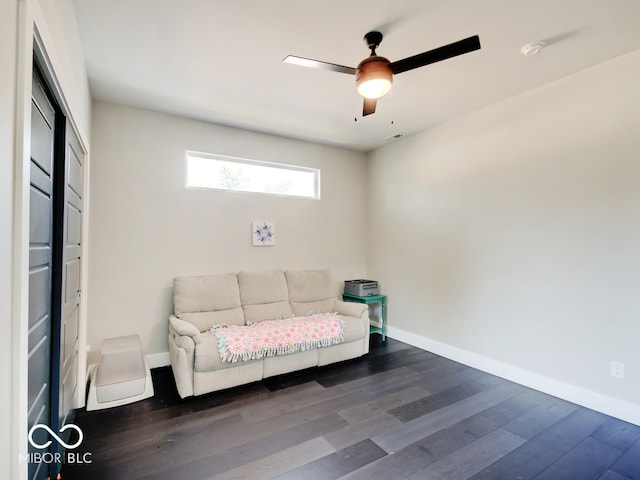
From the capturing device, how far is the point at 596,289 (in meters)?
2.55

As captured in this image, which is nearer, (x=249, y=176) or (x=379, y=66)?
(x=379, y=66)

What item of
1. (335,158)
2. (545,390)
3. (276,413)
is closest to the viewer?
(276,413)

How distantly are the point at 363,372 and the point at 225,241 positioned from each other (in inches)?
84.0

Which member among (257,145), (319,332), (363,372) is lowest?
→ (363,372)

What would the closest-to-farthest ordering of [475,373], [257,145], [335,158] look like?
1. [475,373]
2. [257,145]
3. [335,158]

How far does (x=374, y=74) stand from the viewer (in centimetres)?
196

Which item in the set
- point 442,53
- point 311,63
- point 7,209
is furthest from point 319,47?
point 7,209

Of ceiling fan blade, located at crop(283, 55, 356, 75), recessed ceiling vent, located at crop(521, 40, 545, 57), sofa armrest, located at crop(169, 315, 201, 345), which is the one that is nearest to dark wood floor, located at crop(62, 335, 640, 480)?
sofa armrest, located at crop(169, 315, 201, 345)

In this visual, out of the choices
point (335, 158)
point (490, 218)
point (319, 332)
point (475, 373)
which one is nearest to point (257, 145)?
point (335, 158)

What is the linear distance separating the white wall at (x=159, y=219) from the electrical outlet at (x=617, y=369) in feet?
10.5

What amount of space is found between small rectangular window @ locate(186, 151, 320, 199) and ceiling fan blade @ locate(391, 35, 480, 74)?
95.6 inches

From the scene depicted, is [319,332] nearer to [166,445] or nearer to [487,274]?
[166,445]

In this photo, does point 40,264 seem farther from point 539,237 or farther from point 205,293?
point 539,237

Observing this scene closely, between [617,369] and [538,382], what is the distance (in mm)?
611
